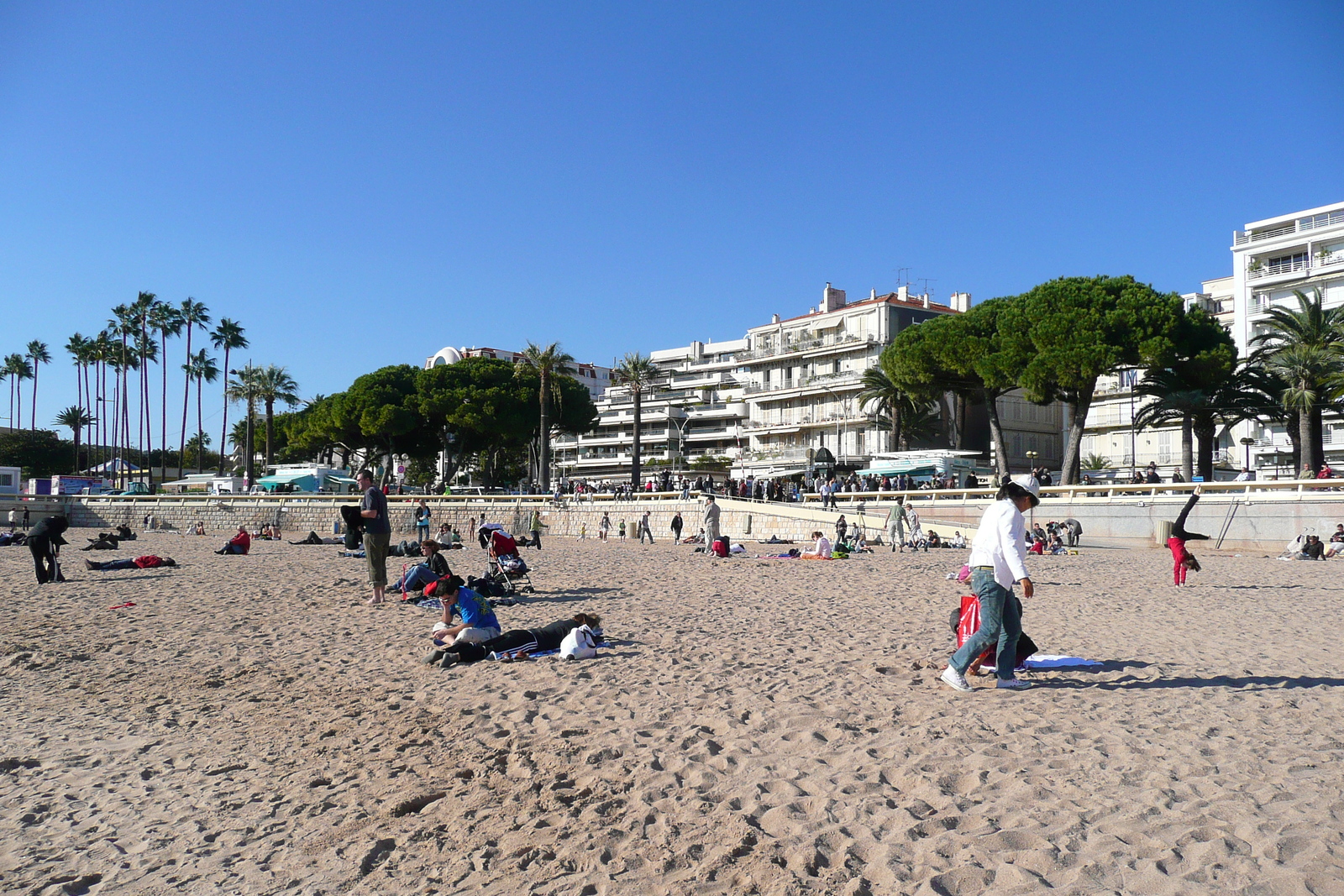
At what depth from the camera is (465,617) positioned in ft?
29.6

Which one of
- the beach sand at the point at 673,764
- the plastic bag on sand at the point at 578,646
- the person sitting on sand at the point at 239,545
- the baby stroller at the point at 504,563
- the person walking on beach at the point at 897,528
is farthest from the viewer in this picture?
the person walking on beach at the point at 897,528

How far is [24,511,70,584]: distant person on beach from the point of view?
14.9 m

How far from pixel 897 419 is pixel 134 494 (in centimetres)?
4436

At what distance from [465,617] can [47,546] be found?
10.2m

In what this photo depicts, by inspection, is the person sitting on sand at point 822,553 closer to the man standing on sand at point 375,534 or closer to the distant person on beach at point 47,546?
the man standing on sand at point 375,534

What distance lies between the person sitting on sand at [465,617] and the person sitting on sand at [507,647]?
0.60 ft

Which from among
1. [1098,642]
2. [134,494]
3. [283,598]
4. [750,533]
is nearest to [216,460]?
[134,494]

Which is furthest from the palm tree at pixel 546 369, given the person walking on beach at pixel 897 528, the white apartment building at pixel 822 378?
the person walking on beach at pixel 897 528

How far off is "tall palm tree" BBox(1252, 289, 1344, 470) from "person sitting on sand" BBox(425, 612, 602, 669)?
35.1 m

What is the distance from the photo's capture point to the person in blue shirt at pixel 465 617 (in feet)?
28.9

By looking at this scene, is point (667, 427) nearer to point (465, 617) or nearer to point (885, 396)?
point (885, 396)

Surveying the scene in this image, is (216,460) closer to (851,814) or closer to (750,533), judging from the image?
(750,533)

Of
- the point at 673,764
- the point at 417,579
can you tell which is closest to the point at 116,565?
the point at 417,579

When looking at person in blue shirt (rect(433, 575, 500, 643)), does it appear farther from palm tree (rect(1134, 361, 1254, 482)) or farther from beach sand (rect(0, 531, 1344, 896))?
palm tree (rect(1134, 361, 1254, 482))
